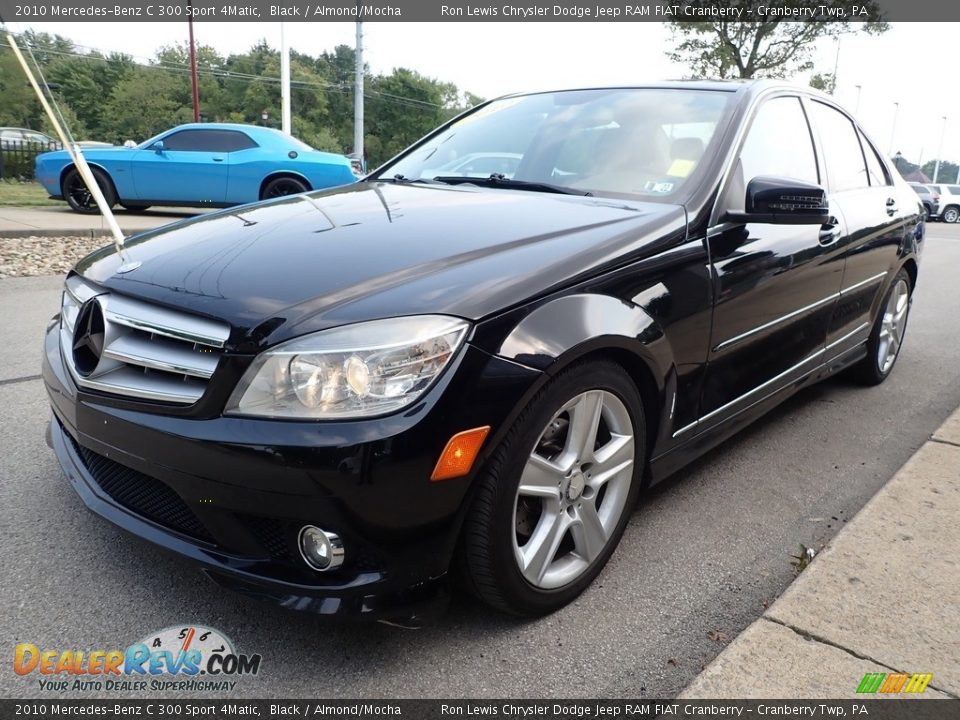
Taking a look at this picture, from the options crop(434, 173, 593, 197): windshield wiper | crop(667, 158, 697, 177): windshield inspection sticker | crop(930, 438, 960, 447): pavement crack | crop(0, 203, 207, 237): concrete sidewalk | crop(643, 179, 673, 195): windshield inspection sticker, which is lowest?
crop(0, 203, 207, 237): concrete sidewalk

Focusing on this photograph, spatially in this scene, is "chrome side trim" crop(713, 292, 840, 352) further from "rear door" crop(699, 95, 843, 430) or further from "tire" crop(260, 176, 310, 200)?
"tire" crop(260, 176, 310, 200)

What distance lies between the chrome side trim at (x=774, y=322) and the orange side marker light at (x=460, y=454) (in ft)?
3.77

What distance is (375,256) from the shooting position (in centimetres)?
201

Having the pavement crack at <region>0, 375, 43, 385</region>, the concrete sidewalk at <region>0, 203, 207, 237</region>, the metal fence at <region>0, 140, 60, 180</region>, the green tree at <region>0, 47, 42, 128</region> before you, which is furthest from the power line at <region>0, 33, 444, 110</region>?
the pavement crack at <region>0, 375, 43, 385</region>

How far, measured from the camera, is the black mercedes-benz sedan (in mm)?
1671

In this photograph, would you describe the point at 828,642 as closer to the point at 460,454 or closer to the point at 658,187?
the point at 460,454

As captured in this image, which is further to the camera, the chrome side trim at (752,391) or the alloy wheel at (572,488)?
the chrome side trim at (752,391)

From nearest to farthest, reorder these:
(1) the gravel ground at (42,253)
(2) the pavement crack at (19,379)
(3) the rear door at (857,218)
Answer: (3) the rear door at (857,218)
(2) the pavement crack at (19,379)
(1) the gravel ground at (42,253)

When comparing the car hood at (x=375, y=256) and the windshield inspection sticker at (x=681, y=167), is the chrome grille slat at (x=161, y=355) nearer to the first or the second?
the car hood at (x=375, y=256)

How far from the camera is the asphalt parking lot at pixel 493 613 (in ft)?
6.07

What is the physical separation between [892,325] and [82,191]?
11.6m

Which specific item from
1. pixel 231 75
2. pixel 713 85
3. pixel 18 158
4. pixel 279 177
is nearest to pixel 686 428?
pixel 713 85

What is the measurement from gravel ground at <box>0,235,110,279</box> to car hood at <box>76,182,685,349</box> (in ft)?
18.1

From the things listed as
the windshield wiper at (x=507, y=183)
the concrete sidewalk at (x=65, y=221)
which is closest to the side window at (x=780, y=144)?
the windshield wiper at (x=507, y=183)
